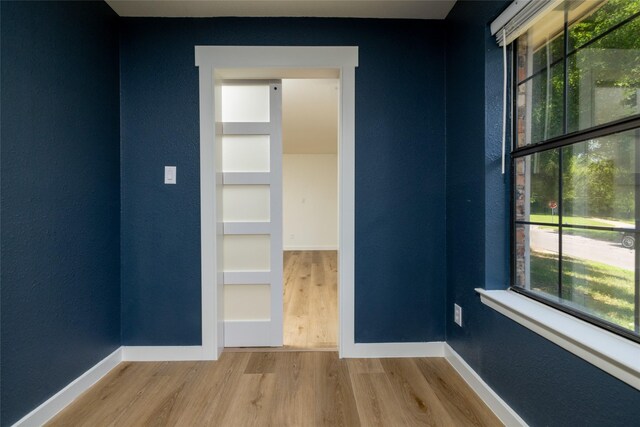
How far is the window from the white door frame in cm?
89

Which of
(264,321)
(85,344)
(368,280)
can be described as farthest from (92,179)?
(368,280)

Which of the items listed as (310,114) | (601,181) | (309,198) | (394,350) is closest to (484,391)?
(394,350)

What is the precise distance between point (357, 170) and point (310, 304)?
1.75 m

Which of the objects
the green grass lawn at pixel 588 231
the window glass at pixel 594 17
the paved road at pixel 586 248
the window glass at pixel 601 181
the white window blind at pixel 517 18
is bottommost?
the paved road at pixel 586 248

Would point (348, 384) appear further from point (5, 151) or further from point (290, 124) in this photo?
point (290, 124)

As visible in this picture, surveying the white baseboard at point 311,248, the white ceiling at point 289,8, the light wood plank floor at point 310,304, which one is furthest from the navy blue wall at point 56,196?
the white baseboard at point 311,248

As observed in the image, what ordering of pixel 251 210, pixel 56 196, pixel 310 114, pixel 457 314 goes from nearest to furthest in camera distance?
pixel 56 196 < pixel 457 314 < pixel 251 210 < pixel 310 114

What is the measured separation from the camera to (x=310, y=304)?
327cm

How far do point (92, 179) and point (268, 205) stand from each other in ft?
3.31

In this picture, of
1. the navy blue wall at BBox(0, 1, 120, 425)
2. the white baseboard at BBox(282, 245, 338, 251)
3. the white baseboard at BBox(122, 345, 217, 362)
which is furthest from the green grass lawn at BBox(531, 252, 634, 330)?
the white baseboard at BBox(282, 245, 338, 251)

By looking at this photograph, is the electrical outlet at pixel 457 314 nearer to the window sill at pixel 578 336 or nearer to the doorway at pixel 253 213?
the window sill at pixel 578 336

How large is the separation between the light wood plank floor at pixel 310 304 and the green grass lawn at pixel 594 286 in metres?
1.40

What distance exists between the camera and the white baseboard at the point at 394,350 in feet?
6.70

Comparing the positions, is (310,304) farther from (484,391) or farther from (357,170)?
(484,391)
